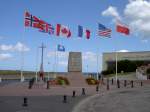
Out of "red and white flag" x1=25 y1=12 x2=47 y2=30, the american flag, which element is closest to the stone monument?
the american flag

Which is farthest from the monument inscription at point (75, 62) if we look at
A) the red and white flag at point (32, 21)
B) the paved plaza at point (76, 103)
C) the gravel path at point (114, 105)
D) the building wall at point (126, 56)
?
the building wall at point (126, 56)

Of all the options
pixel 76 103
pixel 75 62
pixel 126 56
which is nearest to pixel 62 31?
pixel 75 62

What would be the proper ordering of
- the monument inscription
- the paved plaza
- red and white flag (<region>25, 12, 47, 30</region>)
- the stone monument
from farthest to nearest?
the monument inscription, the stone monument, red and white flag (<region>25, 12, 47, 30</region>), the paved plaza

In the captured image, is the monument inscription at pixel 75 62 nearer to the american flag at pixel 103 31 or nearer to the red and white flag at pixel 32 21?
the american flag at pixel 103 31

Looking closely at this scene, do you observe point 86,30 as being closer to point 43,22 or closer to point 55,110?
point 43,22

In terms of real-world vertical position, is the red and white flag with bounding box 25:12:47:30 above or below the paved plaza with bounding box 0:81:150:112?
above

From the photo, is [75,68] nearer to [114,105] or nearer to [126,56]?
[114,105]

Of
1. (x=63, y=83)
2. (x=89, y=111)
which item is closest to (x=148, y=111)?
(x=89, y=111)

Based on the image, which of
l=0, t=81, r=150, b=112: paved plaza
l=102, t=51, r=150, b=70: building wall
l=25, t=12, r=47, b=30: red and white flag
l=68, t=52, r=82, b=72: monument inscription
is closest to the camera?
l=0, t=81, r=150, b=112: paved plaza

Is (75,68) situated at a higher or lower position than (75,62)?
lower

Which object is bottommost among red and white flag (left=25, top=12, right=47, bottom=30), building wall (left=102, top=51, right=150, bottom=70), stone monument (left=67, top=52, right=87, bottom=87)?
stone monument (left=67, top=52, right=87, bottom=87)

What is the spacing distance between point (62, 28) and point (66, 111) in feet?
128

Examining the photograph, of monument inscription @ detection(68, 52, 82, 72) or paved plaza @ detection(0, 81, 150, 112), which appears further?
monument inscription @ detection(68, 52, 82, 72)

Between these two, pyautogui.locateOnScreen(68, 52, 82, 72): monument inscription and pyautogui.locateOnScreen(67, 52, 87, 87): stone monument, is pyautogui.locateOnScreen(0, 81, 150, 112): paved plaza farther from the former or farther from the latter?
pyautogui.locateOnScreen(68, 52, 82, 72): monument inscription
